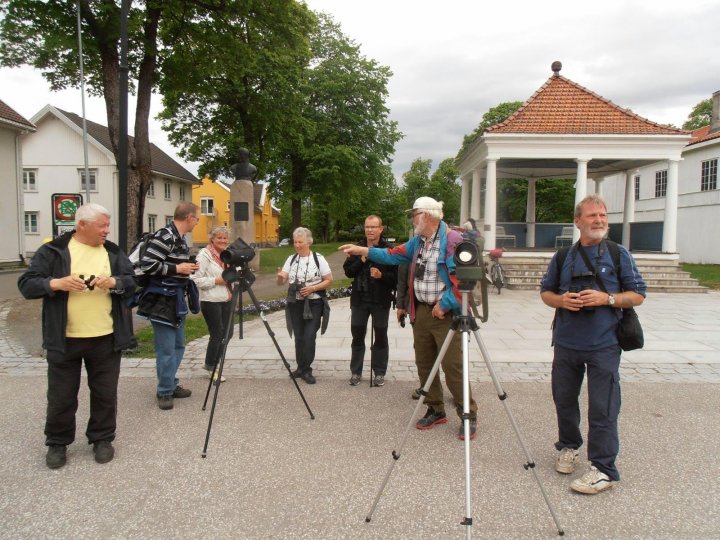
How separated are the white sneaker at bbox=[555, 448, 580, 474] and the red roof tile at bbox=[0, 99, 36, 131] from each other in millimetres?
26189

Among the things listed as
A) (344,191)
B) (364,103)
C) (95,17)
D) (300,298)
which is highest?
(364,103)

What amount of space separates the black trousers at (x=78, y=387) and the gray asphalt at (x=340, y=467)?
23cm

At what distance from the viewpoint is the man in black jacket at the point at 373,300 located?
5551 mm

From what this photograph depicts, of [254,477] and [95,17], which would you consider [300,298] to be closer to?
[254,477]

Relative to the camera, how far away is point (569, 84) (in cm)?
1783

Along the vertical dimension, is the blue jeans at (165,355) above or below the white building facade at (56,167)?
below

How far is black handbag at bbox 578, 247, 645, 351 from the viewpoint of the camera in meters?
3.32

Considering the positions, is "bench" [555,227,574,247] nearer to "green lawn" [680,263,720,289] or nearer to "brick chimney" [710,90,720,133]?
"green lawn" [680,263,720,289]

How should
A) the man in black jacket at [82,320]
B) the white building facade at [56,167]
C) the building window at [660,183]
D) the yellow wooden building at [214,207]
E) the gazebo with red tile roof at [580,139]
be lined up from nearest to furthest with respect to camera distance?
the man in black jacket at [82,320] < the gazebo with red tile roof at [580,139] < the building window at [660,183] < the white building facade at [56,167] < the yellow wooden building at [214,207]

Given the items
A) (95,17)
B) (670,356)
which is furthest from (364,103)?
(670,356)

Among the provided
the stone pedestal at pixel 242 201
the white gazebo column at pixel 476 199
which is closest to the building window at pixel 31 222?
the stone pedestal at pixel 242 201

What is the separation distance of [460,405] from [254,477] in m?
1.68

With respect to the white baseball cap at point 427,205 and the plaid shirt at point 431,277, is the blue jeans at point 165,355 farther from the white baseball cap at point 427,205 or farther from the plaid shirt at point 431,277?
the white baseball cap at point 427,205

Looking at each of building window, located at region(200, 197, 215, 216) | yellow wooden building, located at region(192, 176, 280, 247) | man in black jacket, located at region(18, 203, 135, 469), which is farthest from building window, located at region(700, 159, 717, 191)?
building window, located at region(200, 197, 215, 216)
